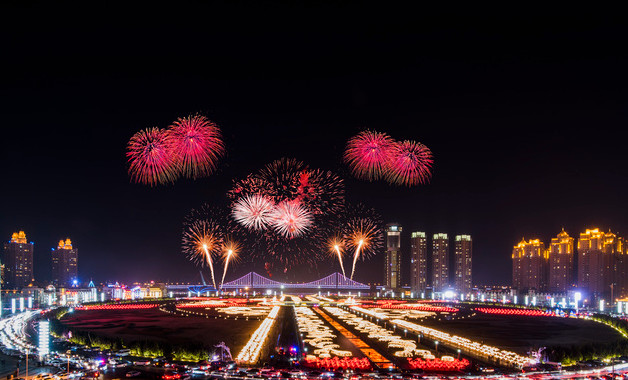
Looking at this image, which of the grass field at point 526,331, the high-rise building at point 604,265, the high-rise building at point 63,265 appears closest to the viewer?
the grass field at point 526,331

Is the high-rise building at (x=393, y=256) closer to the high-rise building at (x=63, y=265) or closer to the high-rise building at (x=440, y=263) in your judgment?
the high-rise building at (x=440, y=263)

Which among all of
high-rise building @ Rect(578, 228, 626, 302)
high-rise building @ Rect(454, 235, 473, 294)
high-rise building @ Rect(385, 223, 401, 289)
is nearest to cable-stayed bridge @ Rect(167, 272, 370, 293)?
high-rise building @ Rect(385, 223, 401, 289)

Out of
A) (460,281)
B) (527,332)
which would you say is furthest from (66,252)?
(527,332)

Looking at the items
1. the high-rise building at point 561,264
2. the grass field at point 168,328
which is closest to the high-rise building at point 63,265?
the grass field at point 168,328

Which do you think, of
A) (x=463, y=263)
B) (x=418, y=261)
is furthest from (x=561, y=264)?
(x=418, y=261)

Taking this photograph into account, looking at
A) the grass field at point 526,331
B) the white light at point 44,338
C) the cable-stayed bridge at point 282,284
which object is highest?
the white light at point 44,338

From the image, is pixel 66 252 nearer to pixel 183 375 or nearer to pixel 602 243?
pixel 602 243
